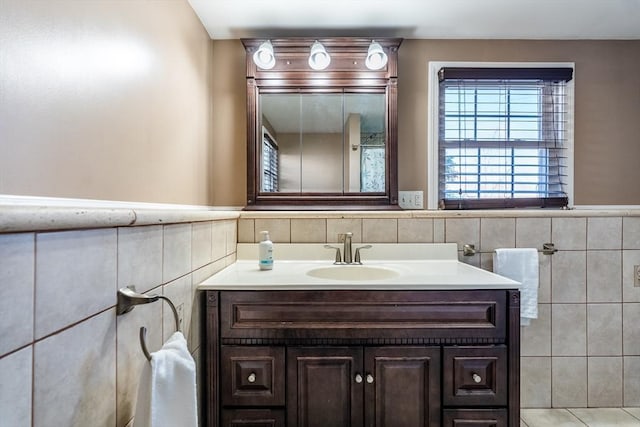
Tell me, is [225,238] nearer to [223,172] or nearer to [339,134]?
[223,172]

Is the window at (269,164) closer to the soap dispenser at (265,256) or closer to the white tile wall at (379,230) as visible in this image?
the soap dispenser at (265,256)

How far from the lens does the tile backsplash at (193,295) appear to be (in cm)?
43

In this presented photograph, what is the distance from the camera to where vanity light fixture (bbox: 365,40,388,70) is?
1.63 metres

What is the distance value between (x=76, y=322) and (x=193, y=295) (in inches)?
21.5

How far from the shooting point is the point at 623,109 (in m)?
1.77

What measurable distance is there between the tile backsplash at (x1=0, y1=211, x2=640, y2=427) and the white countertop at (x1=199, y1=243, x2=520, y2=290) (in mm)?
58

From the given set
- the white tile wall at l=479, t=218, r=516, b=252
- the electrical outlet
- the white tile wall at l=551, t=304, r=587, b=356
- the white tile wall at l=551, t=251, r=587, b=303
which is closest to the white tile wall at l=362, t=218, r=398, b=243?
the electrical outlet

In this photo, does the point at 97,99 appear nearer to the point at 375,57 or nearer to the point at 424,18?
the point at 375,57

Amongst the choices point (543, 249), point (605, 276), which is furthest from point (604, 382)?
point (543, 249)

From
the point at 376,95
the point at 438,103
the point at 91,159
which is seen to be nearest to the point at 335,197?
the point at 376,95

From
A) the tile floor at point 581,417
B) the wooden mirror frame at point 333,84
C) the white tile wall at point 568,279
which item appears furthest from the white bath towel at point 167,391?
the white tile wall at point 568,279

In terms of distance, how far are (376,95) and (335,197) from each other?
1.97 ft

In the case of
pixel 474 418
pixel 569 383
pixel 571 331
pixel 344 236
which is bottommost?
pixel 569 383

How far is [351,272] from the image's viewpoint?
151 centimetres
